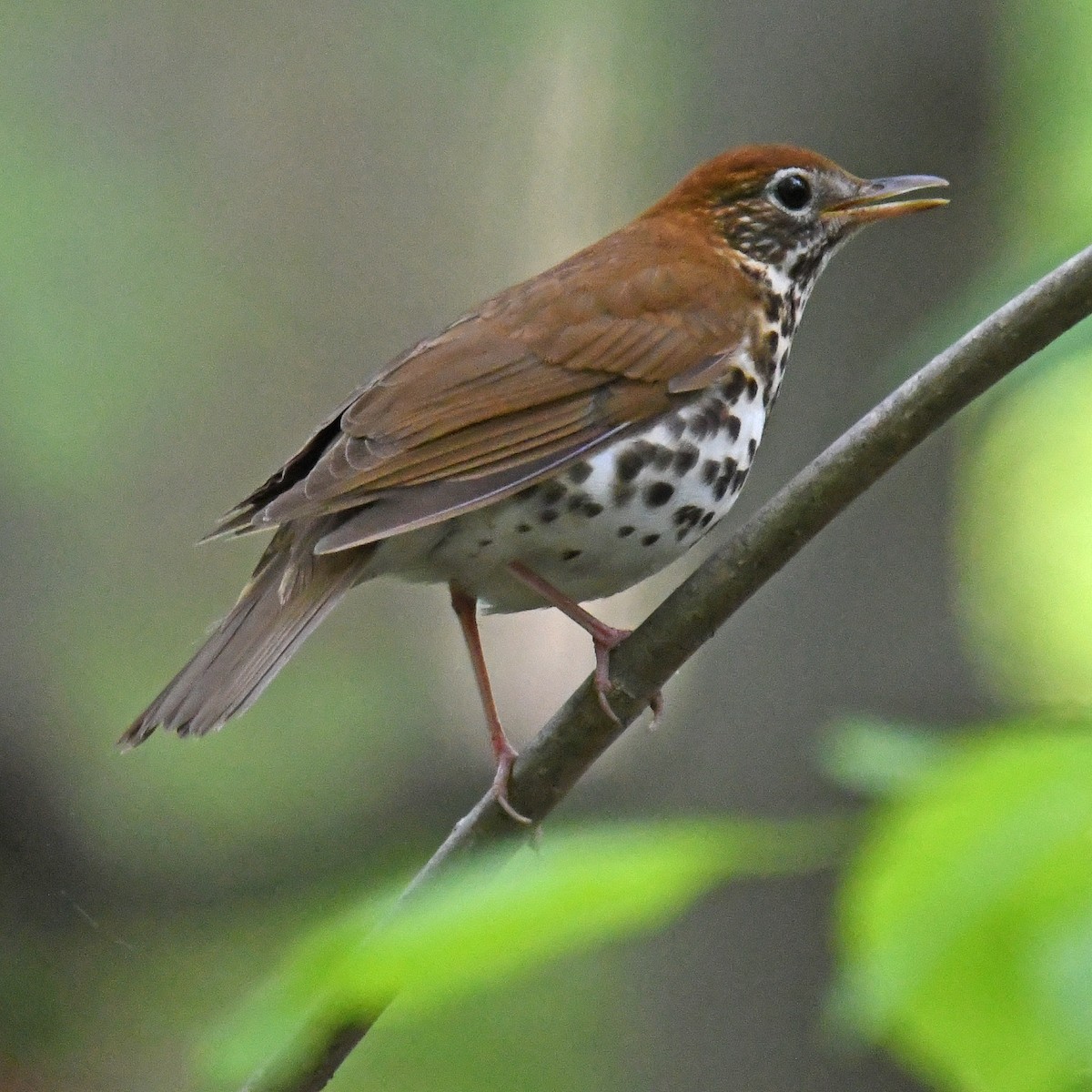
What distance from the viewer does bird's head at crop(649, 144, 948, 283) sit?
290cm

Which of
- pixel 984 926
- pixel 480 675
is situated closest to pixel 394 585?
pixel 480 675

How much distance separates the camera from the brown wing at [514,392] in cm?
224

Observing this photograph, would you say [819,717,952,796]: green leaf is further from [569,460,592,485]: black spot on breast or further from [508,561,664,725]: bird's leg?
[569,460,592,485]: black spot on breast

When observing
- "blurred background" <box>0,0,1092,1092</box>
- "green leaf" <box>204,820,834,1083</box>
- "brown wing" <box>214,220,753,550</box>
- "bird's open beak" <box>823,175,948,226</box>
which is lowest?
"blurred background" <box>0,0,1092,1092</box>

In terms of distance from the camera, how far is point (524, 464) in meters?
2.33

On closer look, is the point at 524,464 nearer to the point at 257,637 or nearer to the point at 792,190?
the point at 257,637

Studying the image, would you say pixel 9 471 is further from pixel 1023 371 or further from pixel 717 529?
pixel 1023 371

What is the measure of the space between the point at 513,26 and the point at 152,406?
157 cm

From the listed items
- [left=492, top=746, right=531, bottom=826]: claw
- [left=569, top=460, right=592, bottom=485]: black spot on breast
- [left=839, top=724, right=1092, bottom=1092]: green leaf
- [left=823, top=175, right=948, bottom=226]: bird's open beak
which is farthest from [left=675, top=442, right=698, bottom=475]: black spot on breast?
[left=839, top=724, right=1092, bottom=1092]: green leaf

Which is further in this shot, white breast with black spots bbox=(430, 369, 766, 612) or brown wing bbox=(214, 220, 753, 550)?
white breast with black spots bbox=(430, 369, 766, 612)

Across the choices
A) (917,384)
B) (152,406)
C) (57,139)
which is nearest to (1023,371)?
(917,384)

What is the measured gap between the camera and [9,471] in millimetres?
4457

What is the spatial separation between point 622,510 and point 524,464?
168mm

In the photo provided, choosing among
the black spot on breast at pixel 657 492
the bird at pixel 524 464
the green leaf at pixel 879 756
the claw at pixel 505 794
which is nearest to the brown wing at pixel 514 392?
the bird at pixel 524 464
